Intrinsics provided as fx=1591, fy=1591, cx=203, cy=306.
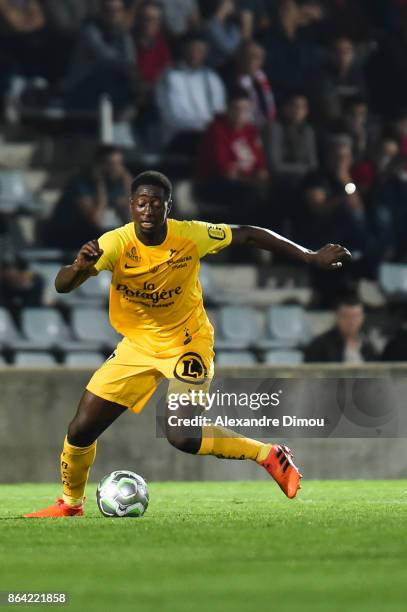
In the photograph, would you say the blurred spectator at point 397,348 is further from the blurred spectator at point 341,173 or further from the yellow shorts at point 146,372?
the yellow shorts at point 146,372

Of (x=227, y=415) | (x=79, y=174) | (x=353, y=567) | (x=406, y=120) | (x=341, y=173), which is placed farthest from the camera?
(x=406, y=120)

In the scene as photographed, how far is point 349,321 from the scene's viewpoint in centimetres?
1510

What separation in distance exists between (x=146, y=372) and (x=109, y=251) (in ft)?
2.52

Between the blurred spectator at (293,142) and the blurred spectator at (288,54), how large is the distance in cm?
66

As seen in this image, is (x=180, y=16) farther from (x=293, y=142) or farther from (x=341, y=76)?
(x=293, y=142)

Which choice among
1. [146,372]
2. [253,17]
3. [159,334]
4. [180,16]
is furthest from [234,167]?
[146,372]

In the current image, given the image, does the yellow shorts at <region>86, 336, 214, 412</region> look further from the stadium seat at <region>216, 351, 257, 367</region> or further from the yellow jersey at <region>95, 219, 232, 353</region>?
the stadium seat at <region>216, 351, 257, 367</region>

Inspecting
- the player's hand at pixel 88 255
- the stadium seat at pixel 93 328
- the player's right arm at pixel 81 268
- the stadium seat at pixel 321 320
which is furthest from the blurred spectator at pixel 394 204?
the player's hand at pixel 88 255

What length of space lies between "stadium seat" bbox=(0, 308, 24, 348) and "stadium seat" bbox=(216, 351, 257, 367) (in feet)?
6.46

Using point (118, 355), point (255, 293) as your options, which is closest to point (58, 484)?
point (118, 355)

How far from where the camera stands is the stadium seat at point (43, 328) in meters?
15.3

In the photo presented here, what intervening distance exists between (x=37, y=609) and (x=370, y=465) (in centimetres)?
784

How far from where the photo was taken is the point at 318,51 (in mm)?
19328

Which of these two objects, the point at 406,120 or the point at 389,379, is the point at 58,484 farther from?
the point at 406,120
